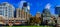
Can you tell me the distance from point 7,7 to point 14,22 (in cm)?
22

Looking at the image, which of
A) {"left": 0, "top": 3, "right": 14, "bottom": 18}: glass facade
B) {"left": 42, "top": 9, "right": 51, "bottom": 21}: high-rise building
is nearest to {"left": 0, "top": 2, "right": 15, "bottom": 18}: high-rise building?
{"left": 0, "top": 3, "right": 14, "bottom": 18}: glass facade

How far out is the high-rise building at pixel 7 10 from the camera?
6.41ft

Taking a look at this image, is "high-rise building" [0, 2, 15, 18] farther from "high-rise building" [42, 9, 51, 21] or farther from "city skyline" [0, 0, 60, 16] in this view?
"high-rise building" [42, 9, 51, 21]

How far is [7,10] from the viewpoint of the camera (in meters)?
1.96

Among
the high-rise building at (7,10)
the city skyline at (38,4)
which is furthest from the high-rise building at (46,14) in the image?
the high-rise building at (7,10)

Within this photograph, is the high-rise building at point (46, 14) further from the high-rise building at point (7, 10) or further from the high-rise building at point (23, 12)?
the high-rise building at point (7, 10)

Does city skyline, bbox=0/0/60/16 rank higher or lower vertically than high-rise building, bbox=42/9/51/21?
higher

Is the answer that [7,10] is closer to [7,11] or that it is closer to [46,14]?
[7,11]

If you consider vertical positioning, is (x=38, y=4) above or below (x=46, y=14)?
above

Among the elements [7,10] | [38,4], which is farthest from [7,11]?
[38,4]

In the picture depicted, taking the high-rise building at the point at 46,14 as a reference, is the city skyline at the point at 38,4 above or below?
above

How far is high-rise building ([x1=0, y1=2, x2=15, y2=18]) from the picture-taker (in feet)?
6.41

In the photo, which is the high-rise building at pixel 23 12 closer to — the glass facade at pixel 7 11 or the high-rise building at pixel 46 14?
the glass facade at pixel 7 11

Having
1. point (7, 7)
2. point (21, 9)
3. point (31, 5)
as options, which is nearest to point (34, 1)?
point (31, 5)
